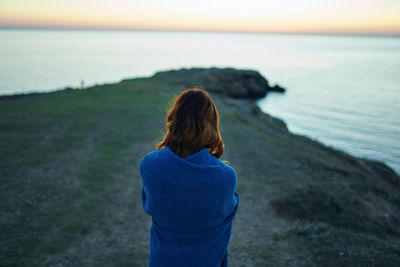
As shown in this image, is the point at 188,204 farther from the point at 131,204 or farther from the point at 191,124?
the point at 131,204

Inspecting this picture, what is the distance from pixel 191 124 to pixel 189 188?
48 cm

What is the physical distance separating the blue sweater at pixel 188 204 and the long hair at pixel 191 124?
0.33ft

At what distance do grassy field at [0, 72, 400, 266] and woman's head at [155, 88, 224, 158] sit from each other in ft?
13.9

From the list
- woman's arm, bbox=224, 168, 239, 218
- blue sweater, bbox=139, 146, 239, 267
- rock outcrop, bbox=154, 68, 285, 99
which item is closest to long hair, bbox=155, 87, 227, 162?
blue sweater, bbox=139, 146, 239, 267

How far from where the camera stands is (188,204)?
194 centimetres

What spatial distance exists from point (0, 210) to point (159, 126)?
367 inches

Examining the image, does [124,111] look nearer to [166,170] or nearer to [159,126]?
[159,126]

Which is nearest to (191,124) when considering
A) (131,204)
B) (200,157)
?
(200,157)

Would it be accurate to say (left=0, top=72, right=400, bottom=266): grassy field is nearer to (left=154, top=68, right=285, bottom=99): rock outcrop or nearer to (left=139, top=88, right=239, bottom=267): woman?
(left=139, top=88, right=239, bottom=267): woman

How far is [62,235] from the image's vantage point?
616cm

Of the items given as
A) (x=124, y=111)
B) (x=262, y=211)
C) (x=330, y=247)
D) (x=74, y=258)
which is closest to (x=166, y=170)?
(x=74, y=258)

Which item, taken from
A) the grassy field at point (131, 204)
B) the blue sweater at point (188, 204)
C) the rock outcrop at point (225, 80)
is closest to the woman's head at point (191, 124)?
the blue sweater at point (188, 204)

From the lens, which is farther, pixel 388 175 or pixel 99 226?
pixel 388 175

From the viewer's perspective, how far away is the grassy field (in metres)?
5.68
